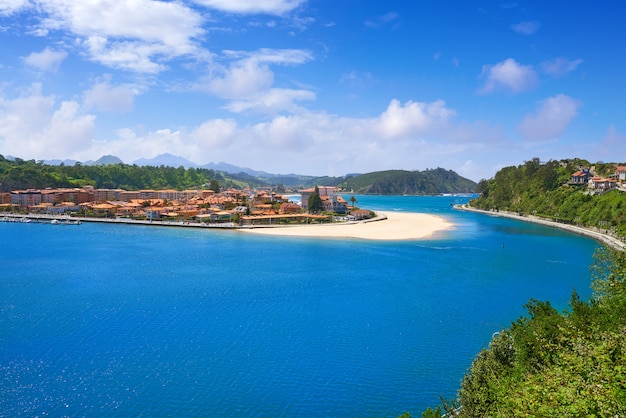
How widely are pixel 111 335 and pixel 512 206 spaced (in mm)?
91606

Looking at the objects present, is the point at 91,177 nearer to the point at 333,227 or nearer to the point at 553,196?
the point at 333,227

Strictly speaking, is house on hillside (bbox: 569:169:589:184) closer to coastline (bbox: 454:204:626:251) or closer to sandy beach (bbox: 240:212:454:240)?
coastline (bbox: 454:204:626:251)

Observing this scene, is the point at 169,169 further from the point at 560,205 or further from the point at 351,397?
the point at 351,397

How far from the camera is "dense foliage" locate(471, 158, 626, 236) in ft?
201

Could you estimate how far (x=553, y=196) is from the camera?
82.8 metres

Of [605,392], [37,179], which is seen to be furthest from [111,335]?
[37,179]

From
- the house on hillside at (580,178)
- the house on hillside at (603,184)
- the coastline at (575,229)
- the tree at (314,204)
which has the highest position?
the house on hillside at (580,178)

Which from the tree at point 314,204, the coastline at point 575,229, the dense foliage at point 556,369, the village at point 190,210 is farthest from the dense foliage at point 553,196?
the dense foliage at point 556,369

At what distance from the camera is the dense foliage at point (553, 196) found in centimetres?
6141

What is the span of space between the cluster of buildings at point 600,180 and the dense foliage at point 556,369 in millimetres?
66660

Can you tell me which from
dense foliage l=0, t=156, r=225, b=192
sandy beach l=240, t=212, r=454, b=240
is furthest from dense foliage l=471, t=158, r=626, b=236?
dense foliage l=0, t=156, r=225, b=192

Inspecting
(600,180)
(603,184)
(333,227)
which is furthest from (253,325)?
(600,180)

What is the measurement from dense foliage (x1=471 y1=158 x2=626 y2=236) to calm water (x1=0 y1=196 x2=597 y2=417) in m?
22.2

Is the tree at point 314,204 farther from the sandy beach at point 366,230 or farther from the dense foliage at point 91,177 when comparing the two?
the dense foliage at point 91,177
